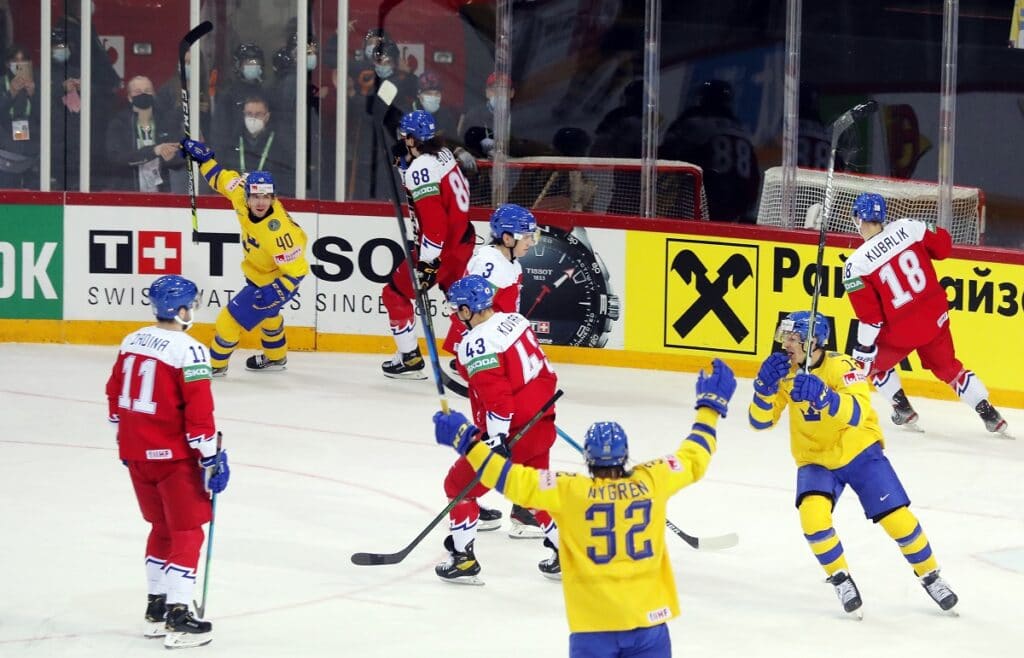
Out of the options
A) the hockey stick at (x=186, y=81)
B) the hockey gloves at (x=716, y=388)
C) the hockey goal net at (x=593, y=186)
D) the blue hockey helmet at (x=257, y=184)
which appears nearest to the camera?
the hockey gloves at (x=716, y=388)

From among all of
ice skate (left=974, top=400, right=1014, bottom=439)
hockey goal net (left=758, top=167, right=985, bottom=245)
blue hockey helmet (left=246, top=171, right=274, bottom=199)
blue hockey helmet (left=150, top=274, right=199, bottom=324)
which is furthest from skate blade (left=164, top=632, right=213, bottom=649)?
hockey goal net (left=758, top=167, right=985, bottom=245)

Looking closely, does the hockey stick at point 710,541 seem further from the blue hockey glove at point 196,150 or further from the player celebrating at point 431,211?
the blue hockey glove at point 196,150

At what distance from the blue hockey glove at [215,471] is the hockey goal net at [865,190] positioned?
5.85 m

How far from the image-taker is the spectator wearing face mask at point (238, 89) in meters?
11.4

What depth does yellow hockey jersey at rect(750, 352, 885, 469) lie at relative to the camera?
19.9 feet

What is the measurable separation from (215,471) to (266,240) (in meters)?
4.60

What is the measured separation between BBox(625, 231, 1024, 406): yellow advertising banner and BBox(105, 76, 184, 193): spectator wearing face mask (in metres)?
3.12

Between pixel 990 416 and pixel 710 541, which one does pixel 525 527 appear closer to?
pixel 710 541

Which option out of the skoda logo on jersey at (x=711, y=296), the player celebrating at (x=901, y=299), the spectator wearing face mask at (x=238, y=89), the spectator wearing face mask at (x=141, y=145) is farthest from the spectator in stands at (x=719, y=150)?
the spectator wearing face mask at (x=141, y=145)

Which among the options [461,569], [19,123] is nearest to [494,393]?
[461,569]

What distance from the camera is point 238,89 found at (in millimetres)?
11461

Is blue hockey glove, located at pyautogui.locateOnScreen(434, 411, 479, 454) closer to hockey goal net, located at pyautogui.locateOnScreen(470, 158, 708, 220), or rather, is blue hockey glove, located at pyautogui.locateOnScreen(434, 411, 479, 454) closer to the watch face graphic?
the watch face graphic

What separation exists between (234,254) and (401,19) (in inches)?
75.6

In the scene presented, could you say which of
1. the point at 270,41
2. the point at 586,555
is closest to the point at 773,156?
the point at 270,41
